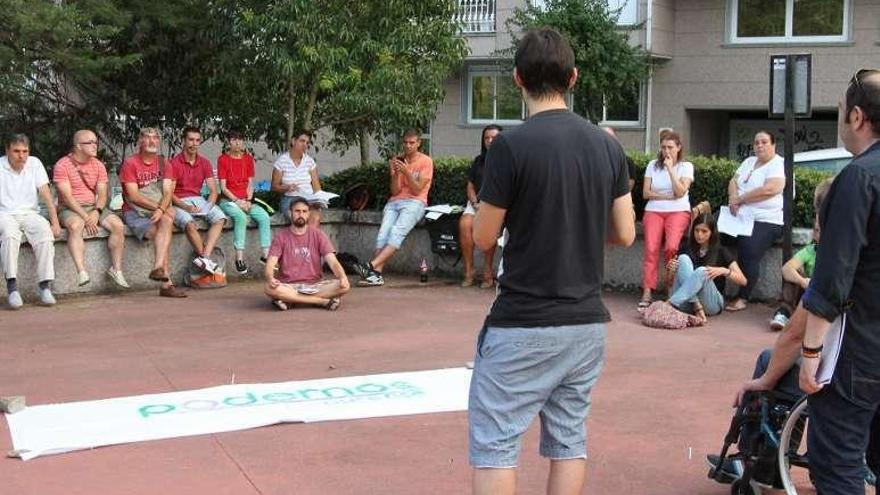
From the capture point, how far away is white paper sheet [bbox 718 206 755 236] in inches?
424

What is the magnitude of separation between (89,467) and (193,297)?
6069 millimetres

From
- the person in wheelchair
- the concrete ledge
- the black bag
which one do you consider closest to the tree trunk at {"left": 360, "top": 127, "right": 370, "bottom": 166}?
the concrete ledge

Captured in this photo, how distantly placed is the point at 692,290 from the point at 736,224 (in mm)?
1093

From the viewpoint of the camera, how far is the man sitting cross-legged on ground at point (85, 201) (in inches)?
448

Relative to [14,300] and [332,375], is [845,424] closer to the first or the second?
[332,375]

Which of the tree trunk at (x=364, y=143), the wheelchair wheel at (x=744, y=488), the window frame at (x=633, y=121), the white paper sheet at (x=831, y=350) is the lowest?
the wheelchair wheel at (x=744, y=488)

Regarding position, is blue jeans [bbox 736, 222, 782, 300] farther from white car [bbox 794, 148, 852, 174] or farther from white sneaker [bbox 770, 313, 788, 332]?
white car [bbox 794, 148, 852, 174]

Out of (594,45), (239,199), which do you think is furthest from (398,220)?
(594,45)

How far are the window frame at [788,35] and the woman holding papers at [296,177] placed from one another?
12614 millimetres

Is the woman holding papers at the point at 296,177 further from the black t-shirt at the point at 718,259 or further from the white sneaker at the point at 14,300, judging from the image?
the black t-shirt at the point at 718,259

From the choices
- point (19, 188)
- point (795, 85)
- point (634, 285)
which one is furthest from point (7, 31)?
point (795, 85)

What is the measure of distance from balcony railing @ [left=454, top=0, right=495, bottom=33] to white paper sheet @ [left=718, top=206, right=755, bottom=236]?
14.6 meters

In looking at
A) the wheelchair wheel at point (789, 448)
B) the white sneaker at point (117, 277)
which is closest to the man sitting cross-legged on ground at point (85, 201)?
the white sneaker at point (117, 277)

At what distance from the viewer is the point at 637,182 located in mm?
12055
